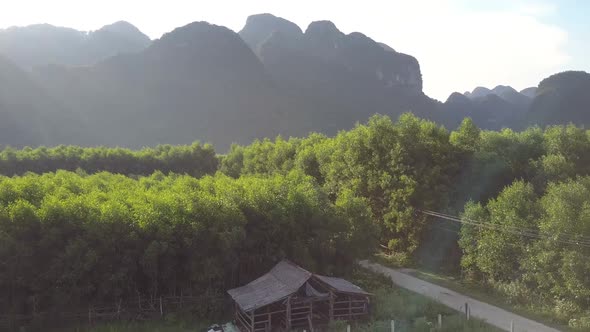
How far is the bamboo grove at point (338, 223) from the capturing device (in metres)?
14.9

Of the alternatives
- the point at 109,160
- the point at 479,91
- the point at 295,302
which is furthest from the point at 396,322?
the point at 479,91

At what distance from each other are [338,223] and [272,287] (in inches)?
205

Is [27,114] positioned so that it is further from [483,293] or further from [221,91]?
[483,293]

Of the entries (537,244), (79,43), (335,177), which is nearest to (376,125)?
(335,177)

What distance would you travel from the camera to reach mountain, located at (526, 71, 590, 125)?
58987 millimetres

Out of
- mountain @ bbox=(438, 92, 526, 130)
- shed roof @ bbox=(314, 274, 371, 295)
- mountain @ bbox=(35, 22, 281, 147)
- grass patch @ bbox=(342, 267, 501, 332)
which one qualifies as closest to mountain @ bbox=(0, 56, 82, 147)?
mountain @ bbox=(35, 22, 281, 147)

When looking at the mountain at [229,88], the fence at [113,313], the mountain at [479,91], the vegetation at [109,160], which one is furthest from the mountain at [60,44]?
the mountain at [479,91]

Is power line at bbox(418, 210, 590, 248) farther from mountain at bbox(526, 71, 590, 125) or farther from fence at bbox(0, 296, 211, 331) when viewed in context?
mountain at bbox(526, 71, 590, 125)

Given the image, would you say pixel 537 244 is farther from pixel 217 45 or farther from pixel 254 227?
pixel 217 45

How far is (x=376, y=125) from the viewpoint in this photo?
26.6 meters

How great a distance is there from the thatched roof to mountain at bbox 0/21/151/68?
297 ft

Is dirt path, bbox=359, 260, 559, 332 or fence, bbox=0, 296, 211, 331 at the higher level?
fence, bbox=0, 296, 211, 331

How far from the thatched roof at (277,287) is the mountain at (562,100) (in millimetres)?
52636

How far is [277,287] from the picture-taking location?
14.7 meters
